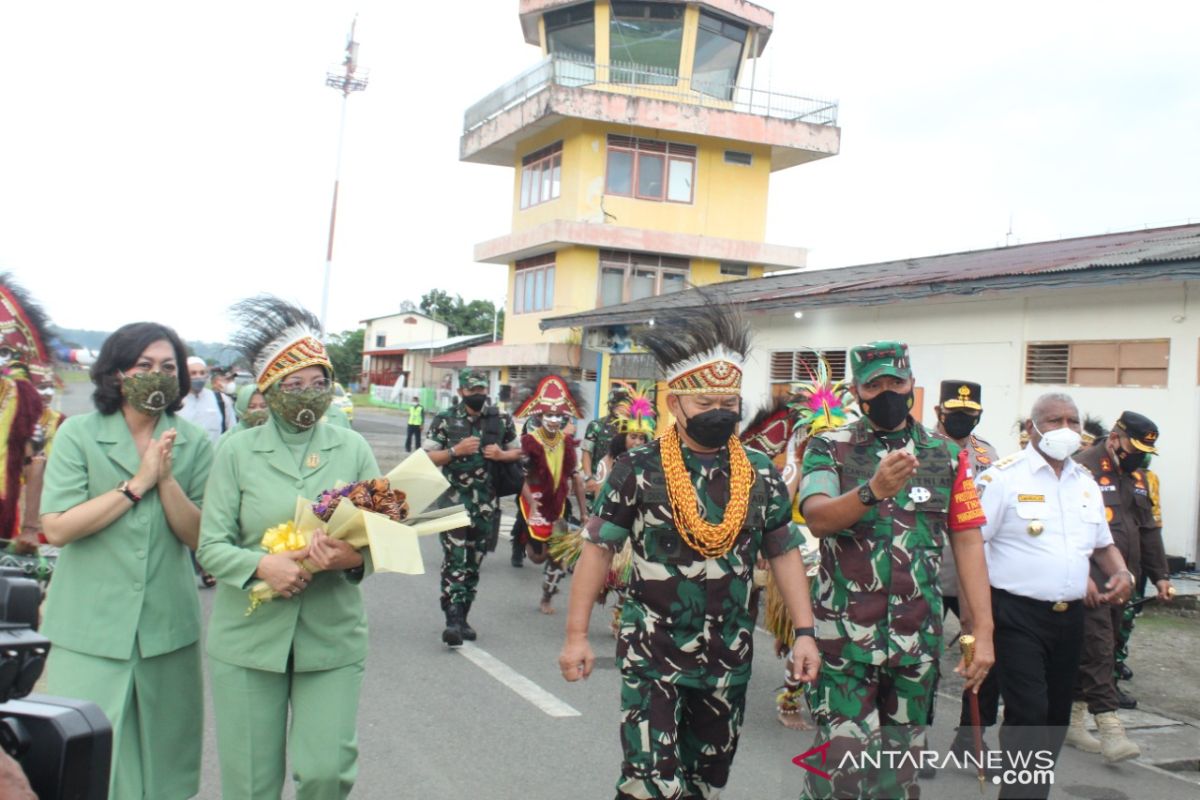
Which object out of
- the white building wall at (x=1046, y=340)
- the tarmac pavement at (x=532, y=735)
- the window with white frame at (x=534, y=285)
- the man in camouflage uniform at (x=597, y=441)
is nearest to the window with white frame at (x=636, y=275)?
the window with white frame at (x=534, y=285)

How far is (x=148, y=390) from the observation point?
12.5 feet

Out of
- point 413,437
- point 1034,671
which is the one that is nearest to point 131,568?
point 1034,671

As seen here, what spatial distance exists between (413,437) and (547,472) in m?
21.0

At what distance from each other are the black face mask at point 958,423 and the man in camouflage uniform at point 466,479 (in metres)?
3.87

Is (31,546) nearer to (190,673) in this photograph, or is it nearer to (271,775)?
(190,673)

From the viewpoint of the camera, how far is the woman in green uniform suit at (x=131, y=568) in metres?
3.67

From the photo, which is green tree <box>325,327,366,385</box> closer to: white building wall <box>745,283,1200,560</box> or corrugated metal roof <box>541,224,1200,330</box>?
corrugated metal roof <box>541,224,1200,330</box>

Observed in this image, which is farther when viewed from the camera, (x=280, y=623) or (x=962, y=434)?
(x=962, y=434)

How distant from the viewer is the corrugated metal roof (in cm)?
1102

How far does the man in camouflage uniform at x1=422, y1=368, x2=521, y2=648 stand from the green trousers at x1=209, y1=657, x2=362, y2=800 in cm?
418

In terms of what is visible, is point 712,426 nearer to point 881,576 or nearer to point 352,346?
point 881,576

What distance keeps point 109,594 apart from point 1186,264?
10.4 meters

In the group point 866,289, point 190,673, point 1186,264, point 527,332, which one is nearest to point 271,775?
point 190,673

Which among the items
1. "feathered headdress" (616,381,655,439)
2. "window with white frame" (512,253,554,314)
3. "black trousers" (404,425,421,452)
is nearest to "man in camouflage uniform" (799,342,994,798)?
"feathered headdress" (616,381,655,439)
